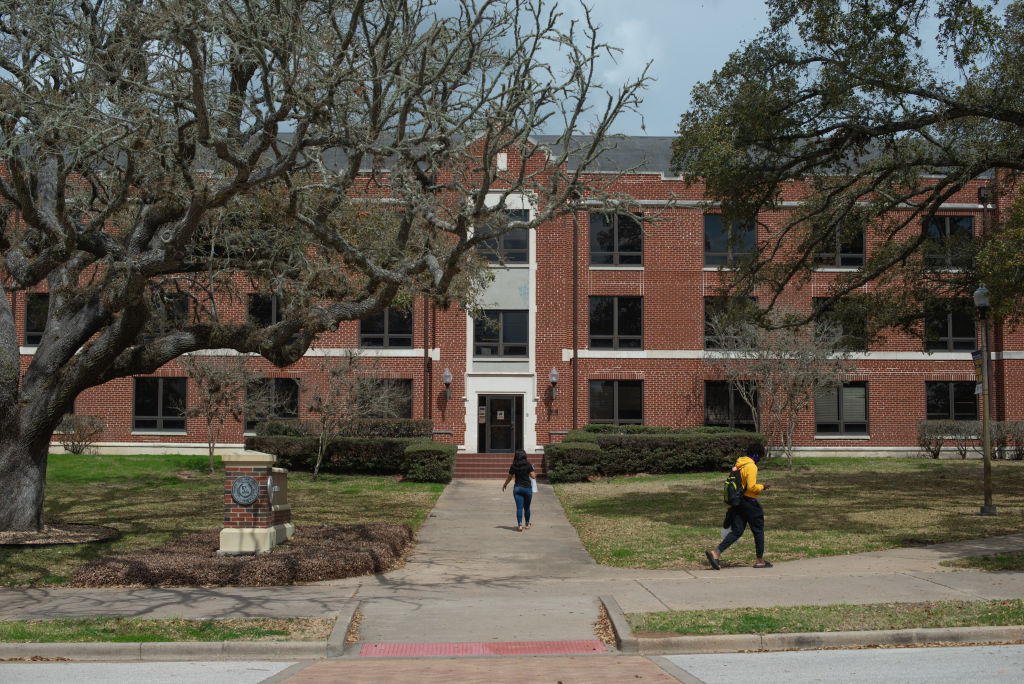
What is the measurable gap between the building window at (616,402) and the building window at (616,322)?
4.31ft

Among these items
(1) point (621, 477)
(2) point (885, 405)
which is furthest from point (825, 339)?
(1) point (621, 477)

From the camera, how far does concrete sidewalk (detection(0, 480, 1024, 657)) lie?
30.2 ft

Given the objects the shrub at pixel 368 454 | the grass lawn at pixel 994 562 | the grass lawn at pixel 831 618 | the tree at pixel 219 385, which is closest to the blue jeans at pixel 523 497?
the grass lawn at pixel 994 562

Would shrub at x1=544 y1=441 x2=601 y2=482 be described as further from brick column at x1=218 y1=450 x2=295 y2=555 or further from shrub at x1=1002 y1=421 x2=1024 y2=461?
shrub at x1=1002 y1=421 x2=1024 y2=461

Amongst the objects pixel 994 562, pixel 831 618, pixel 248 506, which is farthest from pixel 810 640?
pixel 248 506

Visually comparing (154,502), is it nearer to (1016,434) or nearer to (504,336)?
(504,336)

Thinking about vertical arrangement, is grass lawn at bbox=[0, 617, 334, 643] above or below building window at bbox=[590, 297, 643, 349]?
below

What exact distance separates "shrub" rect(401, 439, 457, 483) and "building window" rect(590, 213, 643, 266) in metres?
9.91

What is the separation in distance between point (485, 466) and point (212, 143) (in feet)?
63.2

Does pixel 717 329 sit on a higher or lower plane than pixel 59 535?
higher

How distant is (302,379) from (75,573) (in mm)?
18385

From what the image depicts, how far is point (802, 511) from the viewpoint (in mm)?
17891


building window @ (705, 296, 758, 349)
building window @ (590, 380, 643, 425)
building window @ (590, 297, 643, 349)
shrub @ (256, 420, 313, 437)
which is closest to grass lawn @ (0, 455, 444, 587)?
shrub @ (256, 420, 313, 437)

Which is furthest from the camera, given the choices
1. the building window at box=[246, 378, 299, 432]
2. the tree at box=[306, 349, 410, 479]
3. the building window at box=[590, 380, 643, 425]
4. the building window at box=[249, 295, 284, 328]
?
the building window at box=[249, 295, 284, 328]
